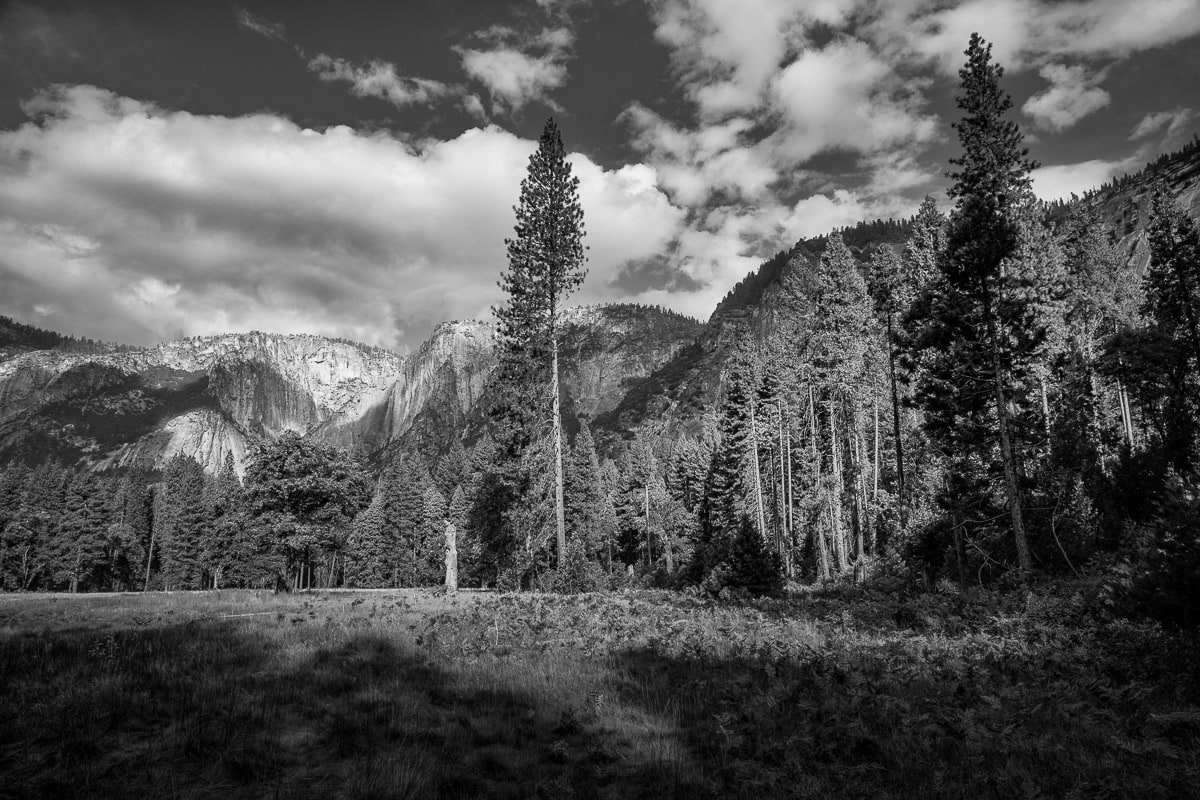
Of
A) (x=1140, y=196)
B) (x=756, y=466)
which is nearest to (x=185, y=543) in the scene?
(x=756, y=466)

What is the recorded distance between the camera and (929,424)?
23.7m

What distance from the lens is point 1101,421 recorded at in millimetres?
33094

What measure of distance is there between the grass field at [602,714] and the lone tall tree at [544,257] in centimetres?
1776

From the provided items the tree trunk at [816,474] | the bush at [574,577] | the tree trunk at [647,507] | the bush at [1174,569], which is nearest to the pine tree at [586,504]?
the tree trunk at [647,507]

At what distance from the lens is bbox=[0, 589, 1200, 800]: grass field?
15.9 ft

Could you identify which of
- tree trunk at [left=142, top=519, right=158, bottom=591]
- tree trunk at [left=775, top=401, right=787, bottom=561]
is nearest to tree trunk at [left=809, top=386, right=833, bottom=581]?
tree trunk at [left=775, top=401, right=787, bottom=561]

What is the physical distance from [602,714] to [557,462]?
18.7 meters

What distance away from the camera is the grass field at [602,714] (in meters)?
4.86

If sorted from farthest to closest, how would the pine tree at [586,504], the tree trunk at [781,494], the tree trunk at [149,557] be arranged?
the tree trunk at [149,557]
the pine tree at [586,504]
the tree trunk at [781,494]

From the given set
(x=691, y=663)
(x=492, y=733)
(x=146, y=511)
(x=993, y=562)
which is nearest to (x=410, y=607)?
(x=691, y=663)

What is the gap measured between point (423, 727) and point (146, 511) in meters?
99.7

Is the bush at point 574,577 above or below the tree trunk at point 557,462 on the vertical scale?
below

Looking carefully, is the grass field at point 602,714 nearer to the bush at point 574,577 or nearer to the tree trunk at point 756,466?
the bush at point 574,577

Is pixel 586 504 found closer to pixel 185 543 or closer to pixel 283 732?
pixel 283 732
